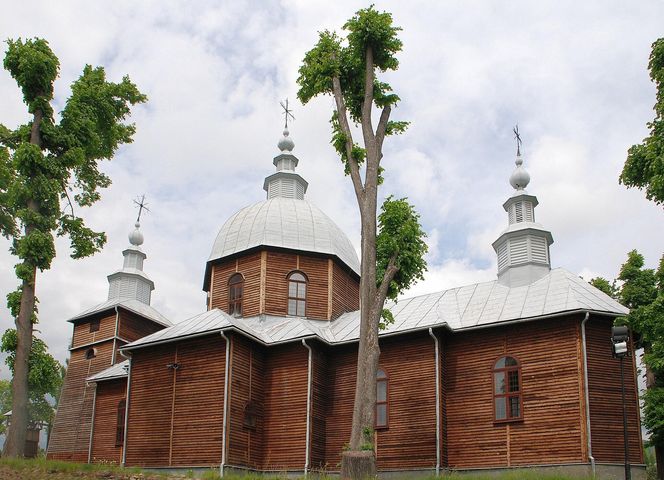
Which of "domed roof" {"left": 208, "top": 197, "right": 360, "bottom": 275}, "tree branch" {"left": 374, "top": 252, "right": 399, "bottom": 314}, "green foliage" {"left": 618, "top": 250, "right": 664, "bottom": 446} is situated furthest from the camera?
"domed roof" {"left": 208, "top": 197, "right": 360, "bottom": 275}

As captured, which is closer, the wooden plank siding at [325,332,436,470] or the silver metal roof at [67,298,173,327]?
the wooden plank siding at [325,332,436,470]

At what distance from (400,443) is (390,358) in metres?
2.27

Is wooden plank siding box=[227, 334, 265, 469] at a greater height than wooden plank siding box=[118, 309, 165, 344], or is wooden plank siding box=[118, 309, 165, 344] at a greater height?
wooden plank siding box=[118, 309, 165, 344]

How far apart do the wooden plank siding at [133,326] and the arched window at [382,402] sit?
11406 mm

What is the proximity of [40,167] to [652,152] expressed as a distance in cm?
1399

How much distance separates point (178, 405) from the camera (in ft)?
62.7

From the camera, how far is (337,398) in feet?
65.5

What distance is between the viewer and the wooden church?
672 inches

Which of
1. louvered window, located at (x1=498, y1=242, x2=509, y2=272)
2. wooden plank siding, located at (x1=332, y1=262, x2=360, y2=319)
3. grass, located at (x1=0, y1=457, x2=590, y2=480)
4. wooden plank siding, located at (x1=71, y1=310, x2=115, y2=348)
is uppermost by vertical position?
louvered window, located at (x1=498, y1=242, x2=509, y2=272)

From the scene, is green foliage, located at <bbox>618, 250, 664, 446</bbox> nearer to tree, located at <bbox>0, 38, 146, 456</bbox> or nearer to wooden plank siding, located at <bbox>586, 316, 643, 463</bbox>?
wooden plank siding, located at <bbox>586, 316, 643, 463</bbox>

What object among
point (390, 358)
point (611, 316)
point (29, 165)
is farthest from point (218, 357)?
point (611, 316)

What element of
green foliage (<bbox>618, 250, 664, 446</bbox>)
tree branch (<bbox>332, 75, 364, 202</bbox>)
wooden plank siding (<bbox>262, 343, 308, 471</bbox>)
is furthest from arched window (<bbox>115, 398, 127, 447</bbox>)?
green foliage (<bbox>618, 250, 664, 446</bbox>)

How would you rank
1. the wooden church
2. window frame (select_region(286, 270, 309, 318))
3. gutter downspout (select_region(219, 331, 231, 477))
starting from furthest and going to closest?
window frame (select_region(286, 270, 309, 318))
gutter downspout (select_region(219, 331, 231, 477))
the wooden church

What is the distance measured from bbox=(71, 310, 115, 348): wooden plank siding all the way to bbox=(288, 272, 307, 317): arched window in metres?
8.07
